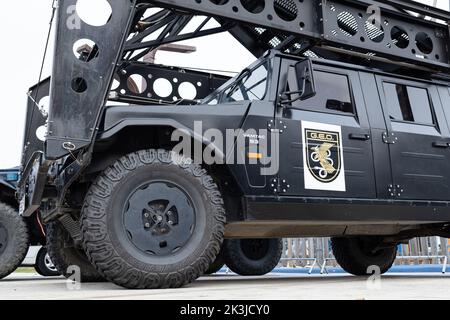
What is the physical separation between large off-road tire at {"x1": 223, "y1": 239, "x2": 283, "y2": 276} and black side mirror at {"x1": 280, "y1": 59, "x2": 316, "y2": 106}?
2616mm

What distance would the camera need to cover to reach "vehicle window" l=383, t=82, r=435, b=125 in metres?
4.51

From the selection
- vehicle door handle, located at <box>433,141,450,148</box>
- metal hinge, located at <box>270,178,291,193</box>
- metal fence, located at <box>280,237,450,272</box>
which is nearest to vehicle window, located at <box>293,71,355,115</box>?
metal hinge, located at <box>270,178,291,193</box>

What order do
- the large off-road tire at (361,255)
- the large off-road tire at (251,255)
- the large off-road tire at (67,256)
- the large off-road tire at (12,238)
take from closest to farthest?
the large off-road tire at (67,256), the large off-road tire at (12,238), the large off-road tire at (361,255), the large off-road tire at (251,255)

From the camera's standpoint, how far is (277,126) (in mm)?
3773

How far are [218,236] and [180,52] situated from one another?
7452mm

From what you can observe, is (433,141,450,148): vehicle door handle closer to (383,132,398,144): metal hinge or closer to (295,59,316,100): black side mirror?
(383,132,398,144): metal hinge

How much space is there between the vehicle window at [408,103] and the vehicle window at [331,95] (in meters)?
0.44

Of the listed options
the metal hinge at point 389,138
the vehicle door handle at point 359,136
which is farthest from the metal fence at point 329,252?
the vehicle door handle at point 359,136

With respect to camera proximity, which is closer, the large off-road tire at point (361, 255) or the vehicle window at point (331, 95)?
the vehicle window at point (331, 95)

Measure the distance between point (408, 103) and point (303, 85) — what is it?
1.37 metres

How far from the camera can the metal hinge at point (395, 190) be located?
4.19 meters

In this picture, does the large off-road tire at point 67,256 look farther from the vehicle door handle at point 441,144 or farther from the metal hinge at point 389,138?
the vehicle door handle at point 441,144

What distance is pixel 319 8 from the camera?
14.1 ft

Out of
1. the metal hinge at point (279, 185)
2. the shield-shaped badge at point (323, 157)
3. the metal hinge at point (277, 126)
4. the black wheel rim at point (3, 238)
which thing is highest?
the metal hinge at point (277, 126)
